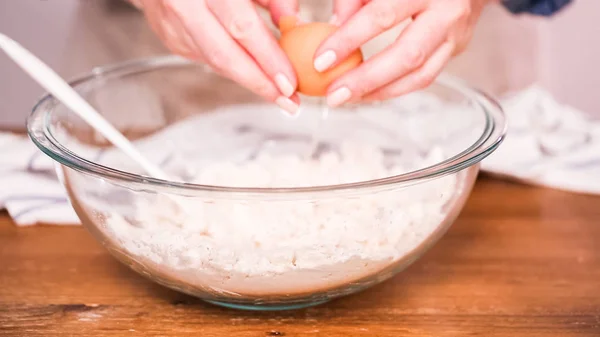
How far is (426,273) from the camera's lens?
72 cm

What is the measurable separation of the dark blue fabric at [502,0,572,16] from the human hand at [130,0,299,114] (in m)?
0.71

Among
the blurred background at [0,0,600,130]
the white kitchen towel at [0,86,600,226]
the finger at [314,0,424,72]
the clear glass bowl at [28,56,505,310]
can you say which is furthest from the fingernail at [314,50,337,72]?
the blurred background at [0,0,600,130]

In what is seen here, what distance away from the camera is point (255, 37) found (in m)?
0.62

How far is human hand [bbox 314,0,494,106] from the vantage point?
2.09ft

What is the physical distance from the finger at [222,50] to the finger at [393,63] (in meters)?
0.06

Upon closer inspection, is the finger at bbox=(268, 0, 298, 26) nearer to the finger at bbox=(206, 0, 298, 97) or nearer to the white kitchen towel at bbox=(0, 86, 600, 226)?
the finger at bbox=(206, 0, 298, 97)

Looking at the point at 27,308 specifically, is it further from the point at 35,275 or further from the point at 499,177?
the point at 499,177

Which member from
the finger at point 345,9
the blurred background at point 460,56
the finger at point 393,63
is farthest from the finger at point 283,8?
the blurred background at point 460,56

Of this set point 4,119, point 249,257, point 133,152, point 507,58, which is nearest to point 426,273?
point 249,257

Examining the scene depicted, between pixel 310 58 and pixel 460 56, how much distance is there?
3.02ft

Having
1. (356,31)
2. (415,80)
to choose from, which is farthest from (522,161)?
(356,31)

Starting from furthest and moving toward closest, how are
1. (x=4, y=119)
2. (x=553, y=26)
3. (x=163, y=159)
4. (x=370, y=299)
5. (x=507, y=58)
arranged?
1. (x=553, y=26)
2. (x=4, y=119)
3. (x=507, y=58)
4. (x=163, y=159)
5. (x=370, y=299)

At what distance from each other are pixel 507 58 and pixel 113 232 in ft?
4.11

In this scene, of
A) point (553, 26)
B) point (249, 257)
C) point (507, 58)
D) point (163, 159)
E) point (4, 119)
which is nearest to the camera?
point (249, 257)
